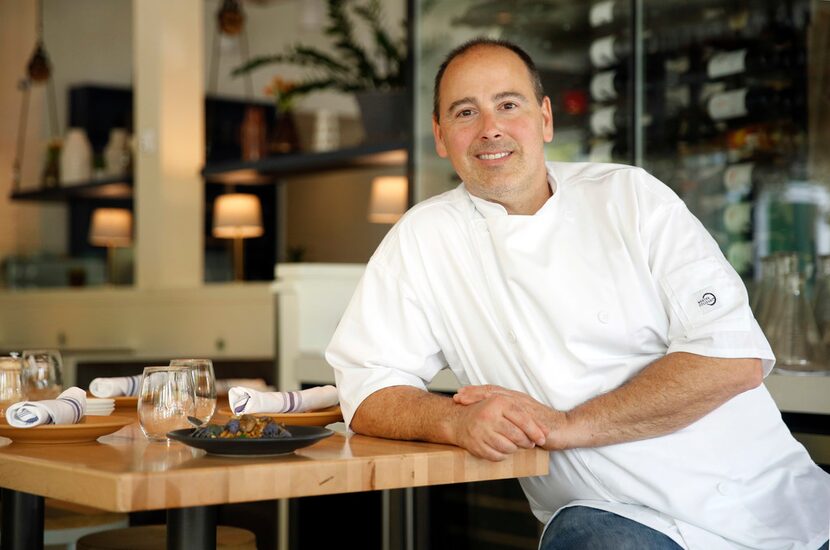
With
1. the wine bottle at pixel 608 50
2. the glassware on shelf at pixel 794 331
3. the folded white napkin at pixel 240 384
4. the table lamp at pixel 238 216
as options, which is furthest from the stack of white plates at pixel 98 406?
the table lamp at pixel 238 216

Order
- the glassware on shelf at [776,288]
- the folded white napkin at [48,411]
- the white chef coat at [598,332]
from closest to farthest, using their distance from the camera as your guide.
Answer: the folded white napkin at [48,411] < the white chef coat at [598,332] < the glassware on shelf at [776,288]

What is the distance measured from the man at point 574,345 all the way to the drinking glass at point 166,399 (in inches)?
12.8

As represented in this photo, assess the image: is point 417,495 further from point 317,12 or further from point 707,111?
point 317,12

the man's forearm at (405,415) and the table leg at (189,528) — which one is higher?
the man's forearm at (405,415)

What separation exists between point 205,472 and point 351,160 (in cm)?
375

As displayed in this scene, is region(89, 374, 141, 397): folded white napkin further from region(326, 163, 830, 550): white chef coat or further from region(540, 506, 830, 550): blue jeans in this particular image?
region(540, 506, 830, 550): blue jeans

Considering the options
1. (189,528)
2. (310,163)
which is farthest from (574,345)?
(310,163)

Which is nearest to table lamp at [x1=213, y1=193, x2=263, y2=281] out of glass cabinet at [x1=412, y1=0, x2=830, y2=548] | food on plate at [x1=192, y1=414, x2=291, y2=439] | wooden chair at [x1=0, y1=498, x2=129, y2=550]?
glass cabinet at [x1=412, y1=0, x2=830, y2=548]

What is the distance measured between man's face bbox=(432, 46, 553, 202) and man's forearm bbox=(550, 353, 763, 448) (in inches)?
17.8

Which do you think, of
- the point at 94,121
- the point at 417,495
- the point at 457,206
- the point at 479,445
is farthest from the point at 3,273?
the point at 479,445

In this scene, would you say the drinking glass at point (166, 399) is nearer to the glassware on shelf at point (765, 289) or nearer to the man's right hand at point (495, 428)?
the man's right hand at point (495, 428)

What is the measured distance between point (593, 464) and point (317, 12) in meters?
5.47

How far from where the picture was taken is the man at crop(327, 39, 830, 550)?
183 cm

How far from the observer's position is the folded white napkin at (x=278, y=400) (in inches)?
75.3
